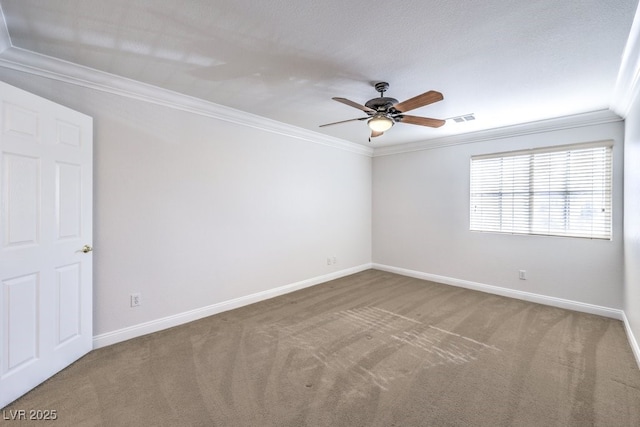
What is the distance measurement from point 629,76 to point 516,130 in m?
1.57

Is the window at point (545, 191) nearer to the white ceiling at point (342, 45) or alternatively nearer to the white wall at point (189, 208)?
the white ceiling at point (342, 45)

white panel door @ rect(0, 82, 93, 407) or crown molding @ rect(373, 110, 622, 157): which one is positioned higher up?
crown molding @ rect(373, 110, 622, 157)

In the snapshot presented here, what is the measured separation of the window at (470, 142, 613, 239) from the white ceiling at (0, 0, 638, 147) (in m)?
0.80

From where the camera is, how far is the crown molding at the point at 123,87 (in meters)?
2.22

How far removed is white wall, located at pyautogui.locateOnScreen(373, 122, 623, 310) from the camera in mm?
3437

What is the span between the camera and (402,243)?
17.5 feet

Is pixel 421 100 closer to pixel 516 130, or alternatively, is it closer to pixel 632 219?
pixel 632 219

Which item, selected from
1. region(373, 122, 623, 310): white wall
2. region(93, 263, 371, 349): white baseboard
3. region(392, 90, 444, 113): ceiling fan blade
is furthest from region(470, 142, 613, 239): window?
region(93, 263, 371, 349): white baseboard

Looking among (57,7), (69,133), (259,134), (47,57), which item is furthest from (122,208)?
(259,134)

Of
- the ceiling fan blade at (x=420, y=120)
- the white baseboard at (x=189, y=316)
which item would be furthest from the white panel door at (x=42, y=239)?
the ceiling fan blade at (x=420, y=120)

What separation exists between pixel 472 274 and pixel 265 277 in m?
3.26

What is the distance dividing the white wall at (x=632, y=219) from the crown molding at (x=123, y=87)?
147 inches

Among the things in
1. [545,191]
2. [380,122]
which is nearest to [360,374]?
[380,122]

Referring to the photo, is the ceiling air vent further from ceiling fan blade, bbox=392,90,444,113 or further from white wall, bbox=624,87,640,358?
ceiling fan blade, bbox=392,90,444,113
